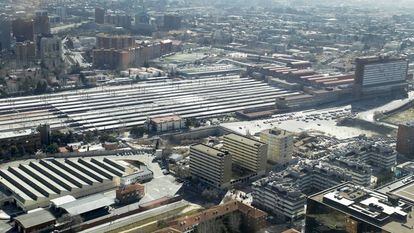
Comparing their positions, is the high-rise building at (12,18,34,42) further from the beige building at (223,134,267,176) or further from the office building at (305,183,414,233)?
the office building at (305,183,414,233)

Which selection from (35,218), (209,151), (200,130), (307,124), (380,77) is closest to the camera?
(35,218)

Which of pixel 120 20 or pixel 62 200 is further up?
pixel 120 20

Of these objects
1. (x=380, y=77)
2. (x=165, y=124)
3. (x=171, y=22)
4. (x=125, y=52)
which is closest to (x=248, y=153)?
(x=165, y=124)

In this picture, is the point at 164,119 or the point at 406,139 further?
the point at 164,119

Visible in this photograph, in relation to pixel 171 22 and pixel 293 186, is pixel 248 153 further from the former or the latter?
pixel 171 22

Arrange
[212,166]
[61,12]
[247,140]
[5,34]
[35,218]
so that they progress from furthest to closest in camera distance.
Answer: [61,12] → [5,34] → [247,140] → [212,166] → [35,218]

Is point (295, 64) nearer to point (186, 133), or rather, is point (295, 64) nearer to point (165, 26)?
point (186, 133)
